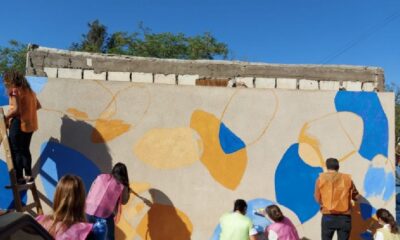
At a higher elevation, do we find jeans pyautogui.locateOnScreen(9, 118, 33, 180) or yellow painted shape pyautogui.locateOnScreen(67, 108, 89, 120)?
yellow painted shape pyautogui.locateOnScreen(67, 108, 89, 120)

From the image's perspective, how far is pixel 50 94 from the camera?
588 centimetres

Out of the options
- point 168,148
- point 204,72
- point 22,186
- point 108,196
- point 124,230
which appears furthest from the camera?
point 204,72

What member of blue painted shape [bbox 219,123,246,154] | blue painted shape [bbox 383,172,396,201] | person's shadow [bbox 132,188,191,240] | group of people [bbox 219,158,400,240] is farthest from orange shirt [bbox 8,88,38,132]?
blue painted shape [bbox 383,172,396,201]

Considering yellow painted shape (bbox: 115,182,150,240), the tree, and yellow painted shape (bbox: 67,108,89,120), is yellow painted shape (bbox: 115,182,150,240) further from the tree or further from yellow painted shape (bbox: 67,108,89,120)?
the tree

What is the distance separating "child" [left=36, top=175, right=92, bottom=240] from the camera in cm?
288

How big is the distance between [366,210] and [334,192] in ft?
3.33

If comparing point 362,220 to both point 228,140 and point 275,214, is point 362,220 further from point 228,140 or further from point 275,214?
point 228,140

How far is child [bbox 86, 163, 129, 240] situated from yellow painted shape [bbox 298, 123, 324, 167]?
2580mm

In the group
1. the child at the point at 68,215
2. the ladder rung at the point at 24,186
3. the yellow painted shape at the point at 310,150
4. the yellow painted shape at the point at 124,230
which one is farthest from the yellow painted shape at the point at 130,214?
the child at the point at 68,215

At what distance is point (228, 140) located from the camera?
241 inches

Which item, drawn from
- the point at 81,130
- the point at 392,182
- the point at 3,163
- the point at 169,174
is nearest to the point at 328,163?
the point at 392,182

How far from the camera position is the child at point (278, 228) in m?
5.31

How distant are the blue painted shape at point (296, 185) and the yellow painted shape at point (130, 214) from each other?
191cm

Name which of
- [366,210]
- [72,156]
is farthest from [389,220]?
[72,156]
